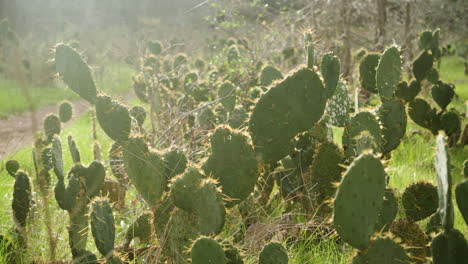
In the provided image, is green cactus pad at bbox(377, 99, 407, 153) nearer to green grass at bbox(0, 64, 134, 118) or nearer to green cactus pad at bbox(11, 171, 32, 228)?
green cactus pad at bbox(11, 171, 32, 228)

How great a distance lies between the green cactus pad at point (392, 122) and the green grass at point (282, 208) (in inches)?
5.8

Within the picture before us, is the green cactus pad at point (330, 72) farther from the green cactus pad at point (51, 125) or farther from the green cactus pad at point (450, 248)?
the green cactus pad at point (51, 125)

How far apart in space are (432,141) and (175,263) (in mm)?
3805

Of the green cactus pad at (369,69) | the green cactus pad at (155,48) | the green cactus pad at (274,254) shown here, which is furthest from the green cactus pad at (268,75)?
the green cactus pad at (155,48)

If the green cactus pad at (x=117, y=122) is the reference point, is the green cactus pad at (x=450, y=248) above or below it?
below

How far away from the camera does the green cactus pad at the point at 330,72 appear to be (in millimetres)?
2121

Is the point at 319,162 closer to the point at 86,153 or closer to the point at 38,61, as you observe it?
the point at 86,153

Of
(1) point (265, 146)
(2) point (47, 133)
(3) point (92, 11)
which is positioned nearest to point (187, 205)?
(1) point (265, 146)

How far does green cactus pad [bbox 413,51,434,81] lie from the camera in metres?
4.56

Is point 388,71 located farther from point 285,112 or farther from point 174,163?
point 174,163

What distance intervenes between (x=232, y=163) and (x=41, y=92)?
906 cm

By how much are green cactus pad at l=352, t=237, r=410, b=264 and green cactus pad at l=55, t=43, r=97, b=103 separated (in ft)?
4.18

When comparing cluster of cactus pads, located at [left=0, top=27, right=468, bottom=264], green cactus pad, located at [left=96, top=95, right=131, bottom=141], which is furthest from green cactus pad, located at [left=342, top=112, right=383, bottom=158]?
green cactus pad, located at [left=96, top=95, right=131, bottom=141]

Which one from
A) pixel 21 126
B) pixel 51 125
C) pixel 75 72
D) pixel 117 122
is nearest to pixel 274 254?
pixel 117 122
